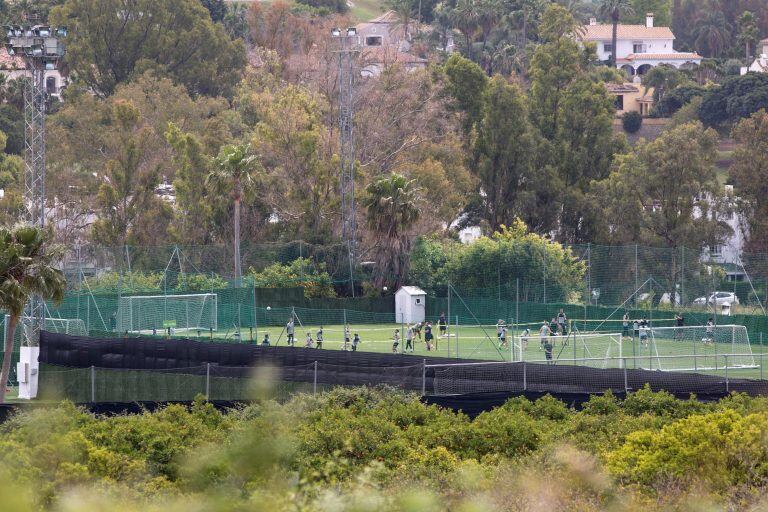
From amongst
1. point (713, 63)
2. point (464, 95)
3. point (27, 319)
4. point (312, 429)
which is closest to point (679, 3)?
point (713, 63)

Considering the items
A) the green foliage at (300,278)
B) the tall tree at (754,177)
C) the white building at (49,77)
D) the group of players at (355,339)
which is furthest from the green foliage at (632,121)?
the group of players at (355,339)

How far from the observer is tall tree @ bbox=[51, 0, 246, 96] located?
325ft

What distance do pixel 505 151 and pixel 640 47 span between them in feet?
228

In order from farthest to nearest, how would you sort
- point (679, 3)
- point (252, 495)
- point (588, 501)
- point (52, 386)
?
point (679, 3)
point (52, 386)
point (588, 501)
point (252, 495)

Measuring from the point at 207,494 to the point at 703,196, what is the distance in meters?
65.2

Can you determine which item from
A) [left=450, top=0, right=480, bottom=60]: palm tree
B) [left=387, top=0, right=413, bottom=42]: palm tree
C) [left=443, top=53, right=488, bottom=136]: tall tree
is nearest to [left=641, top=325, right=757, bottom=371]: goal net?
[left=443, top=53, right=488, bottom=136]: tall tree

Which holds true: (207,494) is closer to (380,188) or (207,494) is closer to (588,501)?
(588,501)

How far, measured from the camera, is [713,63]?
421 feet

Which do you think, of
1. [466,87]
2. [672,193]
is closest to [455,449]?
[672,193]

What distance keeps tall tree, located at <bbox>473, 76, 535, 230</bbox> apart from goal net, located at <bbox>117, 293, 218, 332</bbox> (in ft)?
112

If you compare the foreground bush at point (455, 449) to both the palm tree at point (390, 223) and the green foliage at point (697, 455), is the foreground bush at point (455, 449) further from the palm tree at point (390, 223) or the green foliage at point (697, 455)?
the palm tree at point (390, 223)

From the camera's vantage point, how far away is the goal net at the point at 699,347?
123 feet

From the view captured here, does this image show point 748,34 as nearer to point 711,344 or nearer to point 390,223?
point 390,223

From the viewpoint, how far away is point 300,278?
200 ft
